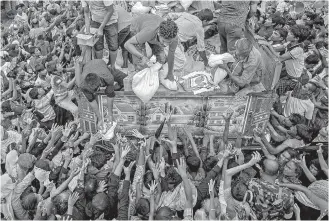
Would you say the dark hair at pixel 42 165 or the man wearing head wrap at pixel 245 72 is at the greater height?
the man wearing head wrap at pixel 245 72

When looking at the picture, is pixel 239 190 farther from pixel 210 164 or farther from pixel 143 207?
pixel 143 207

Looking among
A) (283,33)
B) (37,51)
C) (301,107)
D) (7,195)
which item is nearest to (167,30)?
(301,107)

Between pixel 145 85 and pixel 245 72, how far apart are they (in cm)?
122

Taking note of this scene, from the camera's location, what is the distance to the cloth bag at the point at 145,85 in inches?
161

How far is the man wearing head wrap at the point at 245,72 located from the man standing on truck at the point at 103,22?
1578 mm

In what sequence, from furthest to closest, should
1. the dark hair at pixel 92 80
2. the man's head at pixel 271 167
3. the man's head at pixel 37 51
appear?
the man's head at pixel 37 51 < the dark hair at pixel 92 80 < the man's head at pixel 271 167

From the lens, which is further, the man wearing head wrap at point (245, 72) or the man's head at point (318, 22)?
the man's head at point (318, 22)

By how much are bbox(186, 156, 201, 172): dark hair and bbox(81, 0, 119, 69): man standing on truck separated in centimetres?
182

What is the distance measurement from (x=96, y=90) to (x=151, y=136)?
924 mm

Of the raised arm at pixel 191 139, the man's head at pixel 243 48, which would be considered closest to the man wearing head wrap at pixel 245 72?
the man's head at pixel 243 48

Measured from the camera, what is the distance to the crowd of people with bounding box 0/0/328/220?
3.15 metres

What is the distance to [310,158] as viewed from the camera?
13.3 feet

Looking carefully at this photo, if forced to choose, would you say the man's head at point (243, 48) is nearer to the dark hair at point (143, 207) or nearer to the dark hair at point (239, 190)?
the dark hair at point (239, 190)

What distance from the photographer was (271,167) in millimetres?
3367
